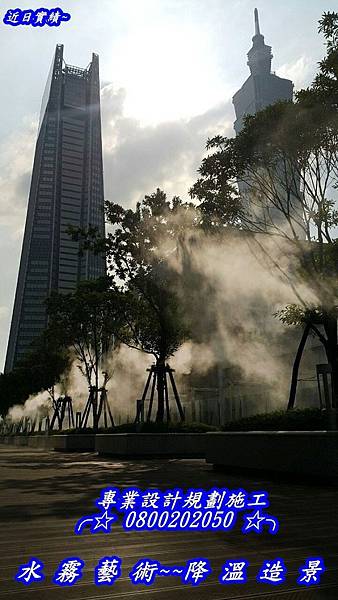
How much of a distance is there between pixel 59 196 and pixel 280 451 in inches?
5433

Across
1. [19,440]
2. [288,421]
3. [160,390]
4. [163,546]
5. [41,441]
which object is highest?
[160,390]

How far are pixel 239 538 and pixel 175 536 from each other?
2.00 ft

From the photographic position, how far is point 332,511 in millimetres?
5766

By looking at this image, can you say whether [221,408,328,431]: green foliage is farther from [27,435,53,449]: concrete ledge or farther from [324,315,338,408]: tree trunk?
[27,435,53,449]: concrete ledge

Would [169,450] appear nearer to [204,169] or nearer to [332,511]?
[204,169]

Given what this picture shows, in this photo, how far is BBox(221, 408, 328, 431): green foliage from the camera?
32.6 feet

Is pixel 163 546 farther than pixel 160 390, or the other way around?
pixel 160 390

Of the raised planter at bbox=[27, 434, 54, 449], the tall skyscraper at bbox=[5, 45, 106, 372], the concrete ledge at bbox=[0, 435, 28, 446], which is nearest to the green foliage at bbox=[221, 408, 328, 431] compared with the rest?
the raised planter at bbox=[27, 434, 54, 449]

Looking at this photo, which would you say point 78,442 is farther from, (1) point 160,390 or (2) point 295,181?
(2) point 295,181

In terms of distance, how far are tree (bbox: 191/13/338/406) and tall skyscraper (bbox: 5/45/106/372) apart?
8756cm

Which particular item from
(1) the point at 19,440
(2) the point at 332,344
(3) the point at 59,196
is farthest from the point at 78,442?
(3) the point at 59,196

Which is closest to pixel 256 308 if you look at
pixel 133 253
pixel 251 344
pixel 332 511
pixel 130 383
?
pixel 251 344

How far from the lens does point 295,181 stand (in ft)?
43.7

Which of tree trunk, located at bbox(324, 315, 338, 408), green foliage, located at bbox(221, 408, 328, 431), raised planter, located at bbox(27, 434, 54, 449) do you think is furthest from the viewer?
raised planter, located at bbox(27, 434, 54, 449)
